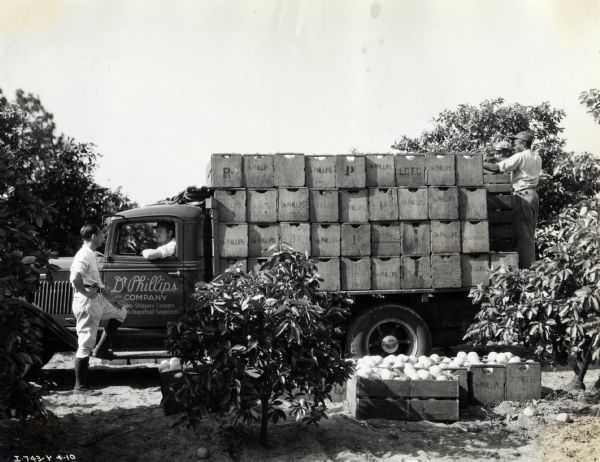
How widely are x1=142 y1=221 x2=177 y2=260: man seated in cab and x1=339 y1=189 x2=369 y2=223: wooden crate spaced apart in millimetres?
1952

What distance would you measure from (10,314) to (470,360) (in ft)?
14.1

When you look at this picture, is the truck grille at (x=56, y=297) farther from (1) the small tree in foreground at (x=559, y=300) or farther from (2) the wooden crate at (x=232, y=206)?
(1) the small tree in foreground at (x=559, y=300)

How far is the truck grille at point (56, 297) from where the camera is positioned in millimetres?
7004

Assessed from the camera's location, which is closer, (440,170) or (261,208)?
(261,208)

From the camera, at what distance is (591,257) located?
517 centimetres

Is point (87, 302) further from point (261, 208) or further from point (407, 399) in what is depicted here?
point (407, 399)

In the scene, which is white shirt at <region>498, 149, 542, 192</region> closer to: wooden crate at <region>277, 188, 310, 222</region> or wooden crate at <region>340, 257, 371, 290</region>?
wooden crate at <region>340, 257, 371, 290</region>

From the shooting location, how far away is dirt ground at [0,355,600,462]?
14.5ft

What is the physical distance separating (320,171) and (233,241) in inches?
49.2

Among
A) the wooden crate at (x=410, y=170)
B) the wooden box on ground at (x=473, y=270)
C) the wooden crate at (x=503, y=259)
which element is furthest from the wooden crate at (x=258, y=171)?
the wooden crate at (x=503, y=259)

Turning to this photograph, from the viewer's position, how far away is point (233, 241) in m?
6.44

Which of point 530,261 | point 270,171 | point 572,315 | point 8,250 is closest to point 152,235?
point 270,171

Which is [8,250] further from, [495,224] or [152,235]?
[495,224]

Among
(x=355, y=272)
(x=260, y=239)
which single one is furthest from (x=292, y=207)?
(x=355, y=272)
